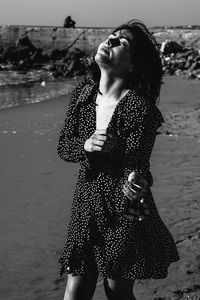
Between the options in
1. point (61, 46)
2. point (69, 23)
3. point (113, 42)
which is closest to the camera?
point (113, 42)

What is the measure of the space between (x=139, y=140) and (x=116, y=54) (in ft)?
1.47

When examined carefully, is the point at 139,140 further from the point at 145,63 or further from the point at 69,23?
the point at 69,23

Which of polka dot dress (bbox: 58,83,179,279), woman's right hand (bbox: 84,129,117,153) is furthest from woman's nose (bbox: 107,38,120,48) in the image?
woman's right hand (bbox: 84,129,117,153)

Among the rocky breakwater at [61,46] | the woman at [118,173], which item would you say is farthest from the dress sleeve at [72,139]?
the rocky breakwater at [61,46]

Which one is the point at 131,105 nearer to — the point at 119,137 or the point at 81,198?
the point at 119,137

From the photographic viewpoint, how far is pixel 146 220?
287 centimetres

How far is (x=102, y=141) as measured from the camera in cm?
272

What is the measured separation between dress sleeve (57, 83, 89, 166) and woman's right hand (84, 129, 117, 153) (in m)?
0.17

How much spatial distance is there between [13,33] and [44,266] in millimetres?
48231

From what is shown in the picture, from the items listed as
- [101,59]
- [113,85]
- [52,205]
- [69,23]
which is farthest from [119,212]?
[69,23]

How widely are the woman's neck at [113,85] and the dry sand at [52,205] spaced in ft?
5.25

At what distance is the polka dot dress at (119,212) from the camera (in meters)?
2.82

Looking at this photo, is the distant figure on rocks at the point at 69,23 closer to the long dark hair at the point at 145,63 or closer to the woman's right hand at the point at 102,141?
the long dark hair at the point at 145,63

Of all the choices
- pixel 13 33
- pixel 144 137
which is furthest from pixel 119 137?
pixel 13 33
